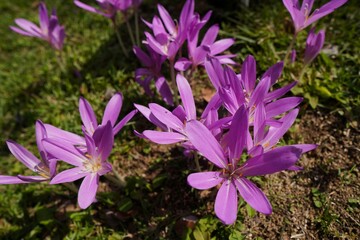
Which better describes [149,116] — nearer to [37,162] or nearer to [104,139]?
[104,139]

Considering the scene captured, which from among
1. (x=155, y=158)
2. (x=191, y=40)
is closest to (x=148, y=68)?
(x=191, y=40)

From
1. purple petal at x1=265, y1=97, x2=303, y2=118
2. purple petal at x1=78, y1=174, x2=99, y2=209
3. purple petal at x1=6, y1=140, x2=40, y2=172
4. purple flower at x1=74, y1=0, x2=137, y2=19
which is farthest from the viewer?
purple flower at x1=74, y1=0, x2=137, y2=19

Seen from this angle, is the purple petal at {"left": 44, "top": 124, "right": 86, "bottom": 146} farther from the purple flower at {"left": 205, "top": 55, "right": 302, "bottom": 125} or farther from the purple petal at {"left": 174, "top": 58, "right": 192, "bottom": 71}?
the purple flower at {"left": 205, "top": 55, "right": 302, "bottom": 125}

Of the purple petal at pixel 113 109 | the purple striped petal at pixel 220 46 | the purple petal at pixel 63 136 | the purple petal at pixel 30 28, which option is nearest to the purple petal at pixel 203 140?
the purple petal at pixel 113 109

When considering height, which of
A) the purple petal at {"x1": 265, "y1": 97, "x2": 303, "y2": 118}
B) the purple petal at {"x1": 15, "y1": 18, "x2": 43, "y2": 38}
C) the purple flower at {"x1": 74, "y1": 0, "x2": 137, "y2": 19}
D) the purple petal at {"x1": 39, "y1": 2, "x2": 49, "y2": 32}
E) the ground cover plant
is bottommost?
the ground cover plant

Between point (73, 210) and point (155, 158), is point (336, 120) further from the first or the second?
point (73, 210)

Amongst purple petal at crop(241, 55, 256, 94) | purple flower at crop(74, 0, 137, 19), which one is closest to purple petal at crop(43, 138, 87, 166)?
purple petal at crop(241, 55, 256, 94)
